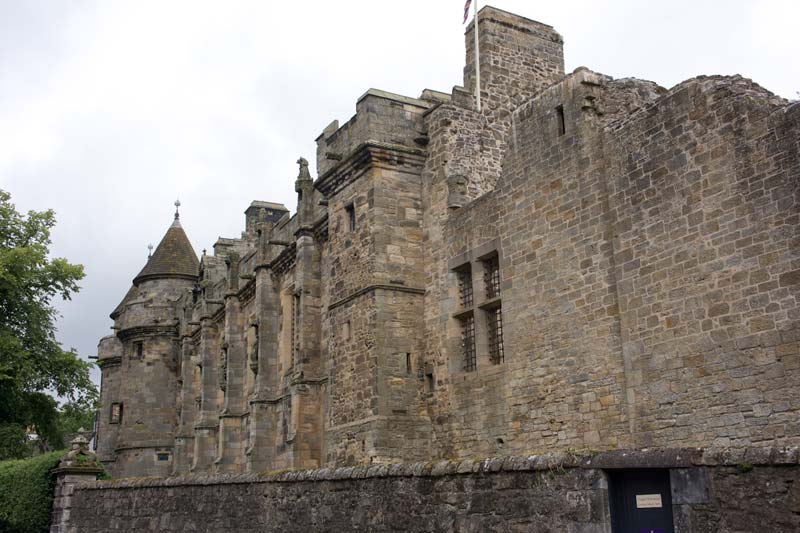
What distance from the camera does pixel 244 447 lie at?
1094 inches

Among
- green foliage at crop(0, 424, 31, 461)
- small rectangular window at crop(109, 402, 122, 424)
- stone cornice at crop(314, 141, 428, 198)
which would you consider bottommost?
green foliage at crop(0, 424, 31, 461)

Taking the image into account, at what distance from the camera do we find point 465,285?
17.2m

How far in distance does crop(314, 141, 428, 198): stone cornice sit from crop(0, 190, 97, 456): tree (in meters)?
12.2

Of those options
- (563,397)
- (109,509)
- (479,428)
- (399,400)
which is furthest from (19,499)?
(563,397)

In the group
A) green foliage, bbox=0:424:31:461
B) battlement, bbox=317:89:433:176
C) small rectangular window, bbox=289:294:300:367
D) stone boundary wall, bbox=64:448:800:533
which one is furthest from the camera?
green foliage, bbox=0:424:31:461

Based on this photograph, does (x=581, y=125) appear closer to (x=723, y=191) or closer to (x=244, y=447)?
(x=723, y=191)

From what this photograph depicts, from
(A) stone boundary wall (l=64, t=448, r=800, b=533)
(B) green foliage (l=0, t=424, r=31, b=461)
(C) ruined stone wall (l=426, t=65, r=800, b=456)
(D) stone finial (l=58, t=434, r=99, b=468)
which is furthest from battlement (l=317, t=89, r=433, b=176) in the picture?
(B) green foliage (l=0, t=424, r=31, b=461)

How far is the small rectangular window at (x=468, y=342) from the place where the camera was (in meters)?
16.7

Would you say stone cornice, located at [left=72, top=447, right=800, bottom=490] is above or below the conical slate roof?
below

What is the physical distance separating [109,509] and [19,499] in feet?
14.2

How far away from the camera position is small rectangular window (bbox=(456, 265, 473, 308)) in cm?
1705

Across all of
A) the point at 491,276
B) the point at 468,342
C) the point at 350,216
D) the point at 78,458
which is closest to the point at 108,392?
the point at 78,458

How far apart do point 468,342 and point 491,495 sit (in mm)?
8830

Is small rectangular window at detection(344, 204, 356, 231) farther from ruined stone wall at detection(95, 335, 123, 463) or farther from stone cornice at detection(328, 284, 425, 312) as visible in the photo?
ruined stone wall at detection(95, 335, 123, 463)
